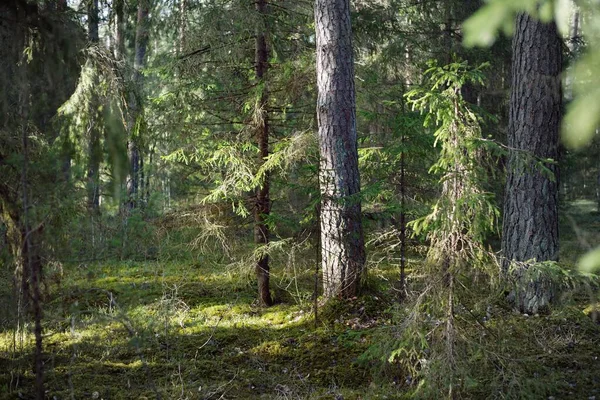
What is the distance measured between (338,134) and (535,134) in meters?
2.84

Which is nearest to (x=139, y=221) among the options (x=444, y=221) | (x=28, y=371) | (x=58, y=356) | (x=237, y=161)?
(x=237, y=161)

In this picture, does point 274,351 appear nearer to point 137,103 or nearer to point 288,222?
point 288,222

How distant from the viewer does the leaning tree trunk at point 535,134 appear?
24.5ft

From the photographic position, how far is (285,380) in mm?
5848

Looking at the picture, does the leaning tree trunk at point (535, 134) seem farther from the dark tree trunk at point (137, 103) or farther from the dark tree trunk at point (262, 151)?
the dark tree trunk at point (137, 103)

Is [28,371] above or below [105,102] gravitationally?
below

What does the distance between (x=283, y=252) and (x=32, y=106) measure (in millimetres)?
4062

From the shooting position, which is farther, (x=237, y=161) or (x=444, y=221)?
(x=237, y=161)

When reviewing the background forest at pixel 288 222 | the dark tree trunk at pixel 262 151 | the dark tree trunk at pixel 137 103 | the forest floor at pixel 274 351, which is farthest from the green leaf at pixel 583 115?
the dark tree trunk at pixel 262 151

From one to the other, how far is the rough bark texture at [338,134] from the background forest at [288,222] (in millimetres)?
30

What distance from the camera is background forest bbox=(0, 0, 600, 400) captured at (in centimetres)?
445

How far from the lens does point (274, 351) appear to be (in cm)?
677

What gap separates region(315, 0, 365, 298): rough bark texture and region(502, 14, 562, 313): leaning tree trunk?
2282 mm

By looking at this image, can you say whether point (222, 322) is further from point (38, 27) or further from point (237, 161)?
point (38, 27)
